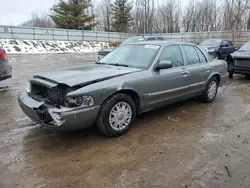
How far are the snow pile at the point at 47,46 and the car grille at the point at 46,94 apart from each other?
19060 millimetres

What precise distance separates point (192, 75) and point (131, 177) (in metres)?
2.95

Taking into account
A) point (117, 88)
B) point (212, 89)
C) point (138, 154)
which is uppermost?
point (117, 88)

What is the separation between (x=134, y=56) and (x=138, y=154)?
2048 mm

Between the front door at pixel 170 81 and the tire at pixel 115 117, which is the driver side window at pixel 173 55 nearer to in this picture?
the front door at pixel 170 81

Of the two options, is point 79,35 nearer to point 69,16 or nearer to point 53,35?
point 53,35

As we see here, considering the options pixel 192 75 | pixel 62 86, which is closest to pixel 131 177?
pixel 62 86

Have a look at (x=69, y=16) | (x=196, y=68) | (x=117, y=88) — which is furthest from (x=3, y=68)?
(x=69, y=16)

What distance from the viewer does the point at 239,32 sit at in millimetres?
26516

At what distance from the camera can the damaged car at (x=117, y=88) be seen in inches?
125

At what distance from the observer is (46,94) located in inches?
142

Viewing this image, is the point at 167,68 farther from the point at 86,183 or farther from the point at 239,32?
the point at 239,32

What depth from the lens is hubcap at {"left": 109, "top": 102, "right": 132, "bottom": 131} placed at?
3.52 metres

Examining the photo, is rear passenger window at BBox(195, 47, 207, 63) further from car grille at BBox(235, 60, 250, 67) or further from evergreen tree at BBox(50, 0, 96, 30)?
evergreen tree at BBox(50, 0, 96, 30)

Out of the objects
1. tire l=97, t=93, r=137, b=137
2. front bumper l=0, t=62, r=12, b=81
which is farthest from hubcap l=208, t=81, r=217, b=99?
front bumper l=0, t=62, r=12, b=81
